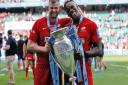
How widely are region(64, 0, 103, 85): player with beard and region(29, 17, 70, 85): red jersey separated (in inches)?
5.5

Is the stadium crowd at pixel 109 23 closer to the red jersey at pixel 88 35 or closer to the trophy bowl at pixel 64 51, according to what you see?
the red jersey at pixel 88 35

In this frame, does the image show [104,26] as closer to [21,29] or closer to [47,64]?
[21,29]

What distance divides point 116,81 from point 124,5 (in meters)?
35.6

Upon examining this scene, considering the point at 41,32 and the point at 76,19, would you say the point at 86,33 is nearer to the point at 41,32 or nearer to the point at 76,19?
the point at 76,19

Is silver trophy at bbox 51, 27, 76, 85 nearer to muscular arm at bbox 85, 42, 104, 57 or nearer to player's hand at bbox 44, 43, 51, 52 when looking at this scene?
player's hand at bbox 44, 43, 51, 52

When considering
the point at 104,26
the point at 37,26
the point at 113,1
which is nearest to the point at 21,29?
the point at 104,26

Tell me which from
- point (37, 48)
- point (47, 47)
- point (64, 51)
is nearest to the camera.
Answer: point (64, 51)

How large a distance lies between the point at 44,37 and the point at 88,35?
57cm

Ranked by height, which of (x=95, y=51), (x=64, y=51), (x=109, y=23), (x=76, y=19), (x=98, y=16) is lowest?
(x=109, y=23)

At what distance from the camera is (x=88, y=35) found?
20.7ft

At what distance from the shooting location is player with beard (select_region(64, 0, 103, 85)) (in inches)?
240

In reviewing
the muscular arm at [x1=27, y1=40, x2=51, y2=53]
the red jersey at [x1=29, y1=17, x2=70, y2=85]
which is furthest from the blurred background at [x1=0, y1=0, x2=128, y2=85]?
the muscular arm at [x1=27, y1=40, x2=51, y2=53]

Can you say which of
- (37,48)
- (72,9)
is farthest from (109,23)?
(37,48)

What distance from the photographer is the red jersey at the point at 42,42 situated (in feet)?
20.3
